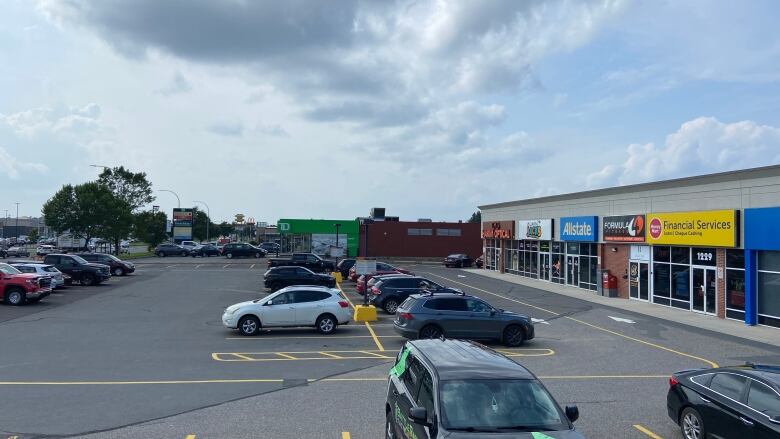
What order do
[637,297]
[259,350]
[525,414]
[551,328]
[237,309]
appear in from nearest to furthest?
[525,414] → [259,350] → [237,309] → [551,328] → [637,297]

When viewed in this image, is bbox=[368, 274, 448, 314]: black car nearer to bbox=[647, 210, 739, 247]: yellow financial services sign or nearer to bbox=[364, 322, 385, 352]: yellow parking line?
bbox=[364, 322, 385, 352]: yellow parking line

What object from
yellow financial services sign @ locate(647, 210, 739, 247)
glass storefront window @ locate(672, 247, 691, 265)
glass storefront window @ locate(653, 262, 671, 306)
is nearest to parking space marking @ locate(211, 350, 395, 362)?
yellow financial services sign @ locate(647, 210, 739, 247)

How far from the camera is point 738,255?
83.5ft

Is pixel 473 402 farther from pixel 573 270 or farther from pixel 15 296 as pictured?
pixel 573 270

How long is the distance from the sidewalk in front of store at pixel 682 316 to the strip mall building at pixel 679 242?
1.73 ft

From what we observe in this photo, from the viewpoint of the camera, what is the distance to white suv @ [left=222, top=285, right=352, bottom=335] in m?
19.8

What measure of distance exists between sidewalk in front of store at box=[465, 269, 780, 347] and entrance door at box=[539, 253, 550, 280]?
4.24 metres

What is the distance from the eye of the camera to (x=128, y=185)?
3031 inches

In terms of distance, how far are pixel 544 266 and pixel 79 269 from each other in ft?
102

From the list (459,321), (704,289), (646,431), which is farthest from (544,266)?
(646,431)

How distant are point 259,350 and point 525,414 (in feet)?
38.8

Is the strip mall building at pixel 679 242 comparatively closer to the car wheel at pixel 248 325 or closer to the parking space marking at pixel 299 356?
the parking space marking at pixel 299 356

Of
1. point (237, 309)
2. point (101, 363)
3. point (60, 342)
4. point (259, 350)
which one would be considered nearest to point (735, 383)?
point (259, 350)

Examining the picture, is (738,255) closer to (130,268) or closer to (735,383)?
(735,383)
